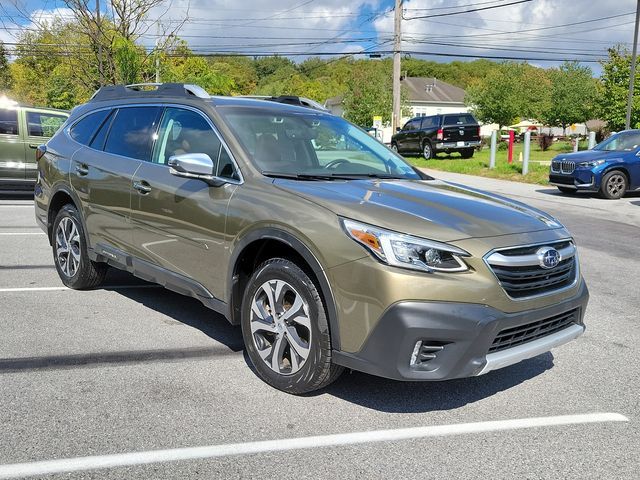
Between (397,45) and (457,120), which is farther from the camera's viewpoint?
(397,45)

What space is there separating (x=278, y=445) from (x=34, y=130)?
11.4m

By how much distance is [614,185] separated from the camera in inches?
572

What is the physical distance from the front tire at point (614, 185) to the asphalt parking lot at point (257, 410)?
33.4 feet

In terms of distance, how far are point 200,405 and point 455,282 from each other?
1597 millimetres

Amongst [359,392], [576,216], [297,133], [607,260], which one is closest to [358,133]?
[297,133]

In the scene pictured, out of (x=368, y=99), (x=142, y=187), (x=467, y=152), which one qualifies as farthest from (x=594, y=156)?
(x=368, y=99)

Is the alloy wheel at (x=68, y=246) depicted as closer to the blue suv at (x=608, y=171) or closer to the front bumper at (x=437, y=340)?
the front bumper at (x=437, y=340)

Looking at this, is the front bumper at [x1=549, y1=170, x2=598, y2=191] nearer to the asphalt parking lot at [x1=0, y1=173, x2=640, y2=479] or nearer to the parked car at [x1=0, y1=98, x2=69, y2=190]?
the asphalt parking lot at [x1=0, y1=173, x2=640, y2=479]

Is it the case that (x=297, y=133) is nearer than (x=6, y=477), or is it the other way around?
(x=6, y=477)

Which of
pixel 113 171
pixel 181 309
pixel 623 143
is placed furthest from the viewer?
pixel 623 143

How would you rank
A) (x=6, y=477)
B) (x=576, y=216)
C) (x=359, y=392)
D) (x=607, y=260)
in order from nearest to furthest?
(x=6, y=477) → (x=359, y=392) → (x=607, y=260) → (x=576, y=216)

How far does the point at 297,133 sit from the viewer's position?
4.62 meters

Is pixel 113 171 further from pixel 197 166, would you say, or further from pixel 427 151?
pixel 427 151

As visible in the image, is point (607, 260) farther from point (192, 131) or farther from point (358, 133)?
point (192, 131)
